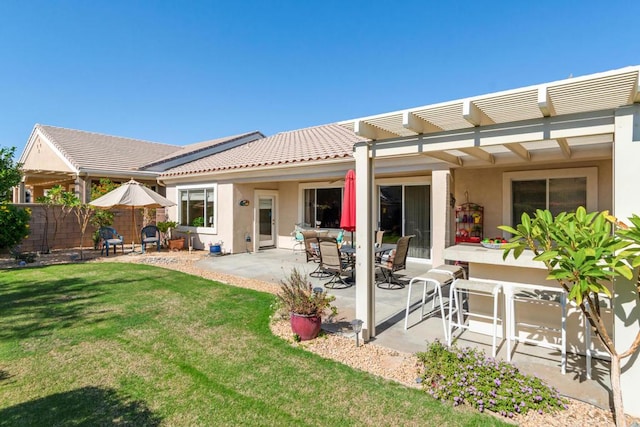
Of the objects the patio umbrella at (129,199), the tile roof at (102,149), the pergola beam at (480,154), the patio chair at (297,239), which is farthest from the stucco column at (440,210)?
the tile roof at (102,149)

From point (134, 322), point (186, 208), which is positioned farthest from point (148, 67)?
point (134, 322)

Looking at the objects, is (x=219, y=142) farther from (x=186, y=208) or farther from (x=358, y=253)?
(x=358, y=253)

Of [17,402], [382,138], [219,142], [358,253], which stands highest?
[219,142]

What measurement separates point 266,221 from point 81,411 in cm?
1255

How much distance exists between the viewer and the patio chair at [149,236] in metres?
15.1

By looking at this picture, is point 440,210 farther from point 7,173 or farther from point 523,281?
point 7,173

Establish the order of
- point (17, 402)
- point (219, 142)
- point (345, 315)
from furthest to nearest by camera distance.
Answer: point (219, 142)
point (345, 315)
point (17, 402)

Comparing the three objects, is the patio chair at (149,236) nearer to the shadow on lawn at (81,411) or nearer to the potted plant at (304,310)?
the potted plant at (304,310)

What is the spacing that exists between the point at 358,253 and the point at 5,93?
69.1ft

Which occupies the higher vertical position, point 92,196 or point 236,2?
point 236,2

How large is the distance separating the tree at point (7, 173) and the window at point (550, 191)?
1714 cm

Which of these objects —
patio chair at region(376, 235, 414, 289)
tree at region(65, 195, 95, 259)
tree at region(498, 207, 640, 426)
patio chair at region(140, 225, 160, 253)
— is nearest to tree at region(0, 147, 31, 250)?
tree at region(65, 195, 95, 259)

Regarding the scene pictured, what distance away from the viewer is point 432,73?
16.3 meters

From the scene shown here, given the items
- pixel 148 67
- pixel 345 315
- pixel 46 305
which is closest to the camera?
pixel 345 315
